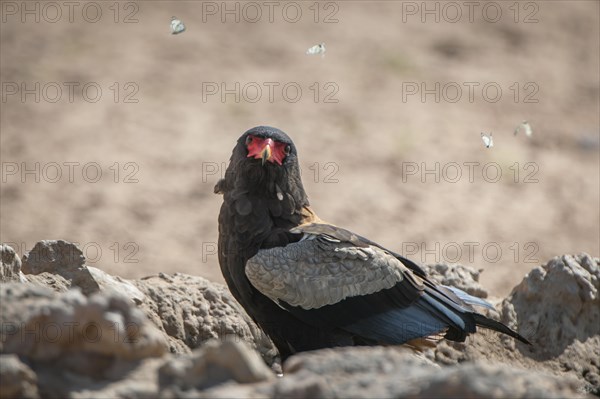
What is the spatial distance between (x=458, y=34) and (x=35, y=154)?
7581 mm

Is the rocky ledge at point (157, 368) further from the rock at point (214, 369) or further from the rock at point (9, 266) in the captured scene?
the rock at point (9, 266)

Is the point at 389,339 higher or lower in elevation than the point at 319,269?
lower

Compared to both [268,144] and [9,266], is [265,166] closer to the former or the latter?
[268,144]

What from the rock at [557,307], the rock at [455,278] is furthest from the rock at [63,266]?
the rock at [557,307]

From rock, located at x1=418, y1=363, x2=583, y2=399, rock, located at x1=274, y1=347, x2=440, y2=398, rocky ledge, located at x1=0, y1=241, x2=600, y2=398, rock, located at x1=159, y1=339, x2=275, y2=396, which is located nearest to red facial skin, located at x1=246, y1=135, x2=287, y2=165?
rocky ledge, located at x1=0, y1=241, x2=600, y2=398

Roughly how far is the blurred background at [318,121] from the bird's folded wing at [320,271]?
16.1 ft

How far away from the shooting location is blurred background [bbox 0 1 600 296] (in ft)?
39.7

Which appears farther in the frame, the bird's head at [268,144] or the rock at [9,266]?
the bird's head at [268,144]

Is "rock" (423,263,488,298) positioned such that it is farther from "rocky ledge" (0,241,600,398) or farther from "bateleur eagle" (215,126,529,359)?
"rocky ledge" (0,241,600,398)

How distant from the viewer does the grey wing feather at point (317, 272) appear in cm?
600

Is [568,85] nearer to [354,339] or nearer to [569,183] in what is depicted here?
[569,183]

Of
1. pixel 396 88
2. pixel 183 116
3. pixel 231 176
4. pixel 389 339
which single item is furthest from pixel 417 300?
pixel 396 88

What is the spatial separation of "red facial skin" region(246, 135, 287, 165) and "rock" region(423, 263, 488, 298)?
1592 mm

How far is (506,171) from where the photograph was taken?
13.8 m
